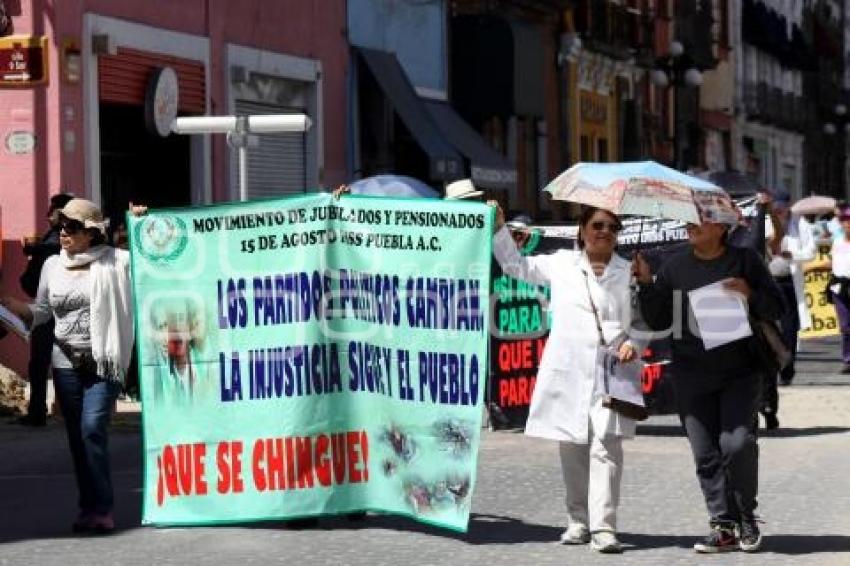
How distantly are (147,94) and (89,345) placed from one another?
12880 millimetres

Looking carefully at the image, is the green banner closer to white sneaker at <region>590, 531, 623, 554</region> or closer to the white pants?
the white pants

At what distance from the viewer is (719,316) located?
34.9 ft

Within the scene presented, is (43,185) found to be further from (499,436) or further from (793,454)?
(793,454)

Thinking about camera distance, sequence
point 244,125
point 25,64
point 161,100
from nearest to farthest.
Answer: point 244,125 → point 25,64 → point 161,100

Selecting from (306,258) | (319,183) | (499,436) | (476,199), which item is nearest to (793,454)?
(499,436)

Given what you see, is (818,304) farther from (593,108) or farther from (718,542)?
(593,108)

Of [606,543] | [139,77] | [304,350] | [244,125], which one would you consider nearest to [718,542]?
[606,543]

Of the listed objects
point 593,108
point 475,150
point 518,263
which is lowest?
point 518,263

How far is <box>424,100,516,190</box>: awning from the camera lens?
32125 millimetres

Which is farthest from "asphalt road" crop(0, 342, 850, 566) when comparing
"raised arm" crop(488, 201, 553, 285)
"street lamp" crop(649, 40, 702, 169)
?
"street lamp" crop(649, 40, 702, 169)

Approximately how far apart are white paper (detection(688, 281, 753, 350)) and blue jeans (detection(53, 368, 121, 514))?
2.83 meters

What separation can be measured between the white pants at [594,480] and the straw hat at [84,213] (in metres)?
2.55

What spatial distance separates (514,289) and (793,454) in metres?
2.71

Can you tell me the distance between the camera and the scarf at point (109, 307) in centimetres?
1125
